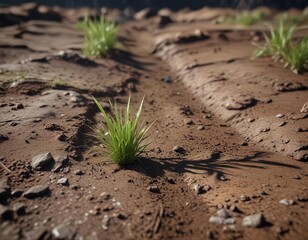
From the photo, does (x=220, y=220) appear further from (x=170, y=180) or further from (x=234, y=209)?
(x=170, y=180)

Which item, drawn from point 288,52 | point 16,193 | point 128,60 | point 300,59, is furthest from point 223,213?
point 128,60

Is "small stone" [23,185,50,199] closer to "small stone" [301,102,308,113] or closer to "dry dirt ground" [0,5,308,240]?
"dry dirt ground" [0,5,308,240]

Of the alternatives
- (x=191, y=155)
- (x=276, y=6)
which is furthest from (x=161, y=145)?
(x=276, y=6)

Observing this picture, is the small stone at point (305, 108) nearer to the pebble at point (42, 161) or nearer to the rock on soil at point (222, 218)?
the rock on soil at point (222, 218)

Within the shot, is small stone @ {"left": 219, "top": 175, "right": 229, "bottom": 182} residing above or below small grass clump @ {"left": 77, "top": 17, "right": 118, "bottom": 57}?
below

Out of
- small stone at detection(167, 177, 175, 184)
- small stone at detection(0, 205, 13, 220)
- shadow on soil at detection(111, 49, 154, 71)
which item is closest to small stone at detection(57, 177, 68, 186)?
small stone at detection(0, 205, 13, 220)
